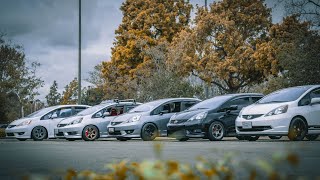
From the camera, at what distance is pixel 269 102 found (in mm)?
17375

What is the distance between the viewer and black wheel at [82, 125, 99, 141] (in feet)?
75.7

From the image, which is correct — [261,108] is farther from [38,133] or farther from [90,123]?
[38,133]

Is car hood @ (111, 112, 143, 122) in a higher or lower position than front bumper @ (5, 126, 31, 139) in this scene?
higher

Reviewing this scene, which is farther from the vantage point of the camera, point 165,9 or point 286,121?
point 165,9

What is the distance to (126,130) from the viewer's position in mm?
21094

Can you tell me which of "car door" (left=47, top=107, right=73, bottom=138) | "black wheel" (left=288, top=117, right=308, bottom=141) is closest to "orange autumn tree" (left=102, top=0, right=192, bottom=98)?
"car door" (left=47, top=107, right=73, bottom=138)

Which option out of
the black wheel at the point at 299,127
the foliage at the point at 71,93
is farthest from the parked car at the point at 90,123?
the foliage at the point at 71,93

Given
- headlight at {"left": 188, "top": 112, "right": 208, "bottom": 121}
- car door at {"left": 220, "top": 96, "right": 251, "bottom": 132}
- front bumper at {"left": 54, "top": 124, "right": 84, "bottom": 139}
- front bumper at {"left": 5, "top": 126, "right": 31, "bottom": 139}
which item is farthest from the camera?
front bumper at {"left": 5, "top": 126, "right": 31, "bottom": 139}

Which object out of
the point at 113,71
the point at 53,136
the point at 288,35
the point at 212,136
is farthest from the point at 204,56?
the point at 212,136

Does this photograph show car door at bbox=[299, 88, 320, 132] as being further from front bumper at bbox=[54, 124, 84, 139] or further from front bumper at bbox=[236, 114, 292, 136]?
front bumper at bbox=[54, 124, 84, 139]

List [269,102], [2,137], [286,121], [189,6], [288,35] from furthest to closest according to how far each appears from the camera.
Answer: [189,6] → [288,35] → [2,137] → [269,102] → [286,121]

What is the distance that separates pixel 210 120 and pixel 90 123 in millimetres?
6468

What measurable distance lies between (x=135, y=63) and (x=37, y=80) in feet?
31.5

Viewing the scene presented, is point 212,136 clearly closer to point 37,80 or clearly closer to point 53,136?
point 53,136
